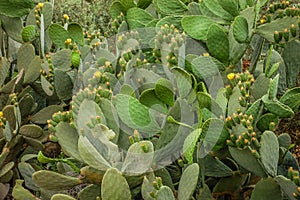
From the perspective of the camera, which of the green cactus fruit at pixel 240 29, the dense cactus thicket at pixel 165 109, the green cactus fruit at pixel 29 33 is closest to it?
the dense cactus thicket at pixel 165 109

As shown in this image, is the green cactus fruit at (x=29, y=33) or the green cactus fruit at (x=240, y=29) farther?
the green cactus fruit at (x=29, y=33)

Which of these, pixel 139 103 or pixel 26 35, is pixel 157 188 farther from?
pixel 26 35

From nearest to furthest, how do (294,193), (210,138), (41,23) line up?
A: (294,193) → (210,138) → (41,23)

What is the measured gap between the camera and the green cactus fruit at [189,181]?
4.96 ft

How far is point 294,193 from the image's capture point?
5.00 feet

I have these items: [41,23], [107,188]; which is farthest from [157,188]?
[41,23]

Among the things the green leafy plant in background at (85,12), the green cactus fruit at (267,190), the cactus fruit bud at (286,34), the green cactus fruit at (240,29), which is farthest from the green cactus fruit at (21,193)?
the green leafy plant in background at (85,12)

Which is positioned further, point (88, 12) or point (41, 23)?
point (88, 12)

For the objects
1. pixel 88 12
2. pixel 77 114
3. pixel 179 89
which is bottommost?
pixel 88 12

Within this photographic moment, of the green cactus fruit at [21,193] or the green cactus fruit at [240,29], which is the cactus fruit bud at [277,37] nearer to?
the green cactus fruit at [240,29]

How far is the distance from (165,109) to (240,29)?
378 mm

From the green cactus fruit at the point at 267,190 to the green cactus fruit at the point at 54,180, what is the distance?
1.79ft

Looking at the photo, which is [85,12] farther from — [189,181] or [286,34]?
[189,181]

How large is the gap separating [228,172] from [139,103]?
34 centimetres
